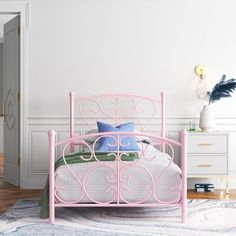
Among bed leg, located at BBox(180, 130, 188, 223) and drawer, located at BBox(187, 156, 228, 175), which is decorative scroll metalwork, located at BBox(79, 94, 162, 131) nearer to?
drawer, located at BBox(187, 156, 228, 175)

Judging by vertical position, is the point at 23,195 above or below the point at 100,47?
below

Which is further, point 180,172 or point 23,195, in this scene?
point 23,195

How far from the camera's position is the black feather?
5.64m

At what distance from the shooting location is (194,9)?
19.4 feet

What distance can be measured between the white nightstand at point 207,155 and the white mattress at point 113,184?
1455mm

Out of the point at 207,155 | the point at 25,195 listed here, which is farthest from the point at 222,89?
the point at 25,195

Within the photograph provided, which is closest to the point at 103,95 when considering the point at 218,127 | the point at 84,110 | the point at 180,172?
the point at 84,110

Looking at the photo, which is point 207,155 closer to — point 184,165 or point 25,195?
point 184,165

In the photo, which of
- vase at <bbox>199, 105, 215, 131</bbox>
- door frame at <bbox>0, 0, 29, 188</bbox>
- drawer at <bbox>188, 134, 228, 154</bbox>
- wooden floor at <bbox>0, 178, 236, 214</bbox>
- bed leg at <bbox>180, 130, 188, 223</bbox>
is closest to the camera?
bed leg at <bbox>180, 130, 188, 223</bbox>

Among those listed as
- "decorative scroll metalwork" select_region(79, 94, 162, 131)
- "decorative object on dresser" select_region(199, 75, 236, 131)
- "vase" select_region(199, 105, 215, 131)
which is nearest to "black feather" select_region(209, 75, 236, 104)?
"decorative object on dresser" select_region(199, 75, 236, 131)

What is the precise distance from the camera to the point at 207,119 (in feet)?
18.4

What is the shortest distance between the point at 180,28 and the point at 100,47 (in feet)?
3.38

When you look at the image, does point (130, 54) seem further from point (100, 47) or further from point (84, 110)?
point (84, 110)

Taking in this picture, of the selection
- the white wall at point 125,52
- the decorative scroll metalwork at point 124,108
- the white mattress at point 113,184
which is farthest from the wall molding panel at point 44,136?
the white mattress at point 113,184
